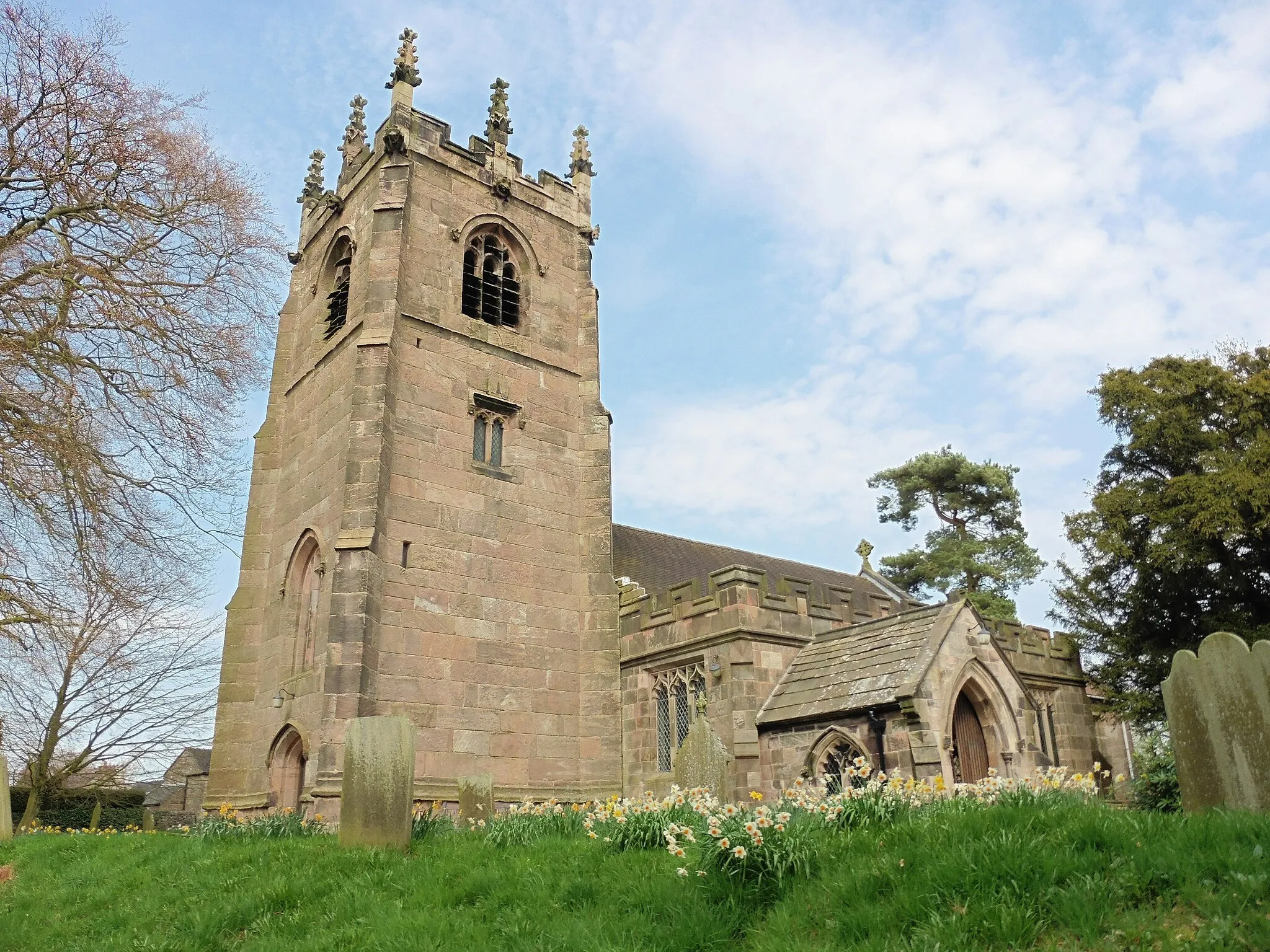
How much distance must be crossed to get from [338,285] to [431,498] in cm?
581

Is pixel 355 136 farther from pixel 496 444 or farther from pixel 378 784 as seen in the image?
pixel 378 784

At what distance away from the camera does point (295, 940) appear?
6.57 m

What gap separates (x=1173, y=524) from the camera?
2028 cm

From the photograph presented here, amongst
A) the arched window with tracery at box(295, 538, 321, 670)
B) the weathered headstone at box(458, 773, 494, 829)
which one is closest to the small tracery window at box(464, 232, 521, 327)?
the arched window with tracery at box(295, 538, 321, 670)

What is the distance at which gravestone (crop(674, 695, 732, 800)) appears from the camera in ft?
44.4

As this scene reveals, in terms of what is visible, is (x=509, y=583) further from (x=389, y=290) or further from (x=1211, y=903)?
(x=1211, y=903)

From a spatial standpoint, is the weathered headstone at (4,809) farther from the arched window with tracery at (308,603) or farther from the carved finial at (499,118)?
the carved finial at (499,118)

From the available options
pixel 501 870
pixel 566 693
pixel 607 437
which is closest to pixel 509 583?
pixel 566 693

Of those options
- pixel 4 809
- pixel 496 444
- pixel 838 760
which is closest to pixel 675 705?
pixel 838 760

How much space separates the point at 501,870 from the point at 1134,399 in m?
19.5

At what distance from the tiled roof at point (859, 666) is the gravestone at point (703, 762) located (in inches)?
64.6

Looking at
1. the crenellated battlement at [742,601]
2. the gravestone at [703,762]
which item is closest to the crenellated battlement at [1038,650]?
the crenellated battlement at [742,601]

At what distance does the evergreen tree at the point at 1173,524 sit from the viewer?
766 inches

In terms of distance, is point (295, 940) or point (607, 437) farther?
point (607, 437)
